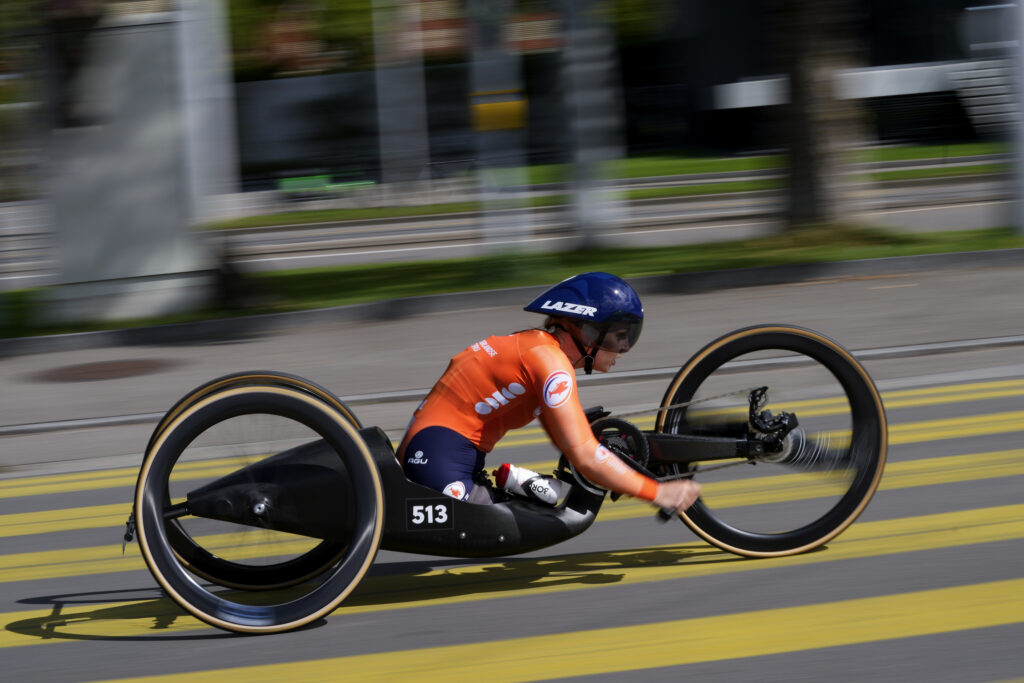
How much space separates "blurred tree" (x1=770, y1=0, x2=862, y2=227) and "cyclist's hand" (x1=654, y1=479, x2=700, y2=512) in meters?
11.7

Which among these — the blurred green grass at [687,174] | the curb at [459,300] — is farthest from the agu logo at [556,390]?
the blurred green grass at [687,174]

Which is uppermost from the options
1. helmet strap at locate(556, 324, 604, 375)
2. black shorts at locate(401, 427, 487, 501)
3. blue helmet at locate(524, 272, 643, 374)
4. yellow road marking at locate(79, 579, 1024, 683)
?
blue helmet at locate(524, 272, 643, 374)

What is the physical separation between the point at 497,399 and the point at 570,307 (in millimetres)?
435

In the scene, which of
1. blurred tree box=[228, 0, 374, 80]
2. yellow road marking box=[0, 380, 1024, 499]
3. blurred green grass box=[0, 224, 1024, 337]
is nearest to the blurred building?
blurred tree box=[228, 0, 374, 80]

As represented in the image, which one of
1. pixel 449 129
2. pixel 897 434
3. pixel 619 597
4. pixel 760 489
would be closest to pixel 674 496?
pixel 619 597

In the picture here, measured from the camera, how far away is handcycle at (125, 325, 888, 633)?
450 cm

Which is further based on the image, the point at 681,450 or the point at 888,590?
the point at 681,450

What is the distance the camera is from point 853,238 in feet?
51.5

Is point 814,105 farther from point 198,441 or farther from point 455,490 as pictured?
point 198,441

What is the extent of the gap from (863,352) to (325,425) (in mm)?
6238

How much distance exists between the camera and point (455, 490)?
187 inches

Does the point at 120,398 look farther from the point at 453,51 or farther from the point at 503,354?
the point at 453,51

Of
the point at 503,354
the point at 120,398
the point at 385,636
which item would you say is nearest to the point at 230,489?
the point at 385,636

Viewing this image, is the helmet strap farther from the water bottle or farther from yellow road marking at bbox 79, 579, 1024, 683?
yellow road marking at bbox 79, 579, 1024, 683
